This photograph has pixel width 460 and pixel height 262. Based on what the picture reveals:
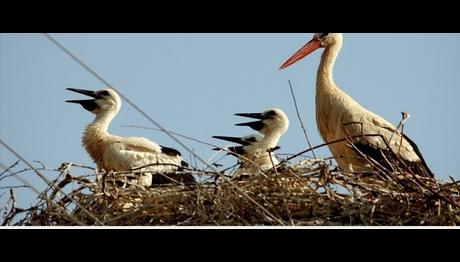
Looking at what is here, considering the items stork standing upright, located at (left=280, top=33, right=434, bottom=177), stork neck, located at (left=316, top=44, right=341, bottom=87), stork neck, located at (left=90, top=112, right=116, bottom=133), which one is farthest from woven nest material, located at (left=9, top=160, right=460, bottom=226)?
stork neck, located at (left=90, top=112, right=116, bottom=133)

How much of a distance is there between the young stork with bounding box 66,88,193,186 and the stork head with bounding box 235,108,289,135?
38 cm

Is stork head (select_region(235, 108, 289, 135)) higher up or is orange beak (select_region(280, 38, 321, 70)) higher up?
orange beak (select_region(280, 38, 321, 70))

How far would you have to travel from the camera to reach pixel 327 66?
442cm

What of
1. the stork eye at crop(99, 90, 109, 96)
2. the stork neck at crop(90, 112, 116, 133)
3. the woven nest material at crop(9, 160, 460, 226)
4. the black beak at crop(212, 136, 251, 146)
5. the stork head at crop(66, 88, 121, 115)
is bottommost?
the woven nest material at crop(9, 160, 460, 226)

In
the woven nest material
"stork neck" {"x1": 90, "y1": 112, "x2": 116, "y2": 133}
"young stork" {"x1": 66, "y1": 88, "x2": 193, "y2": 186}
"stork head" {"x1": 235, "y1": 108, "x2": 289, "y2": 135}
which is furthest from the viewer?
"stork neck" {"x1": 90, "y1": 112, "x2": 116, "y2": 133}

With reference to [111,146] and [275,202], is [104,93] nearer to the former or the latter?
[111,146]

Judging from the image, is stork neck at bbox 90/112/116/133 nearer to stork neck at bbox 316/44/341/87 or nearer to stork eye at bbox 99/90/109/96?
stork eye at bbox 99/90/109/96

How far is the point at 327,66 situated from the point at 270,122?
1.19 ft

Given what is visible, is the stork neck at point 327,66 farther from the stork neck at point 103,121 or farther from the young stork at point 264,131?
the stork neck at point 103,121

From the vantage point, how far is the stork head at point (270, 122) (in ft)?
14.5

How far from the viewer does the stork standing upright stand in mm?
3738
